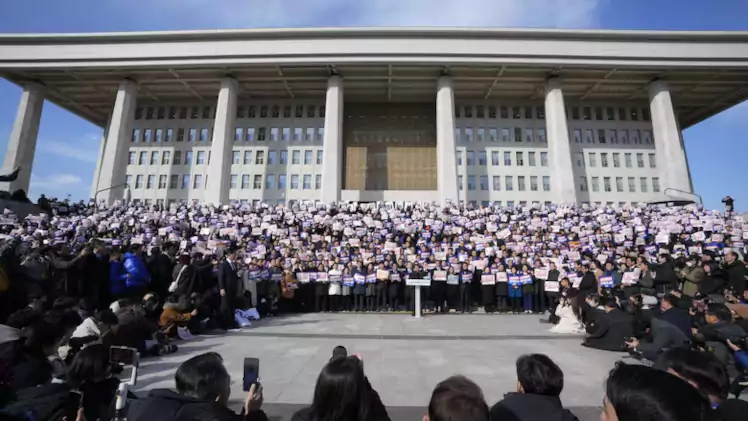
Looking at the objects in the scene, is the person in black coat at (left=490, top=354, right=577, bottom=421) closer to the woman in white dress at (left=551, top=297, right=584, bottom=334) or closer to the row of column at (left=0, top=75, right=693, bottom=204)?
the woman in white dress at (left=551, top=297, right=584, bottom=334)

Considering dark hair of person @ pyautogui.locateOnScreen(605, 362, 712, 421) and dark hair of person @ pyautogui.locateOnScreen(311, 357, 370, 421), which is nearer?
dark hair of person @ pyautogui.locateOnScreen(605, 362, 712, 421)

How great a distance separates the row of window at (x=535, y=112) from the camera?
51062 millimetres

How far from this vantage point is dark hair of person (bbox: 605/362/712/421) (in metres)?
1.61

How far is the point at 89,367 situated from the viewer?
10.3 feet

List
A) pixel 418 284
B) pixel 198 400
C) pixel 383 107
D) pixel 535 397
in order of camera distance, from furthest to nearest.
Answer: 1. pixel 383 107
2. pixel 418 284
3. pixel 535 397
4. pixel 198 400

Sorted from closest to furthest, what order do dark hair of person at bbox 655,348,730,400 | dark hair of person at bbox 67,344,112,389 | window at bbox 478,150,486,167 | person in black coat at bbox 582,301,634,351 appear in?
dark hair of person at bbox 655,348,730,400 < dark hair of person at bbox 67,344,112,389 < person in black coat at bbox 582,301,634,351 < window at bbox 478,150,486,167

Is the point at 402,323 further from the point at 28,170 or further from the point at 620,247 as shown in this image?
the point at 28,170

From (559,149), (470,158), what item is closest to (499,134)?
(470,158)

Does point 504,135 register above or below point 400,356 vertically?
above

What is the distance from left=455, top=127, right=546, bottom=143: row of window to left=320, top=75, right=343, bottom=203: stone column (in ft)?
55.3

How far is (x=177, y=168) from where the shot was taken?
5131 cm

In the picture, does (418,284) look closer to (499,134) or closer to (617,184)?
(499,134)

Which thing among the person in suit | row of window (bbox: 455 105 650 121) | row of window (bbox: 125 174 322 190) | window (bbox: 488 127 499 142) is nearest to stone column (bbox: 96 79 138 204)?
row of window (bbox: 125 174 322 190)

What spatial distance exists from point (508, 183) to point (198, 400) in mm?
50885
